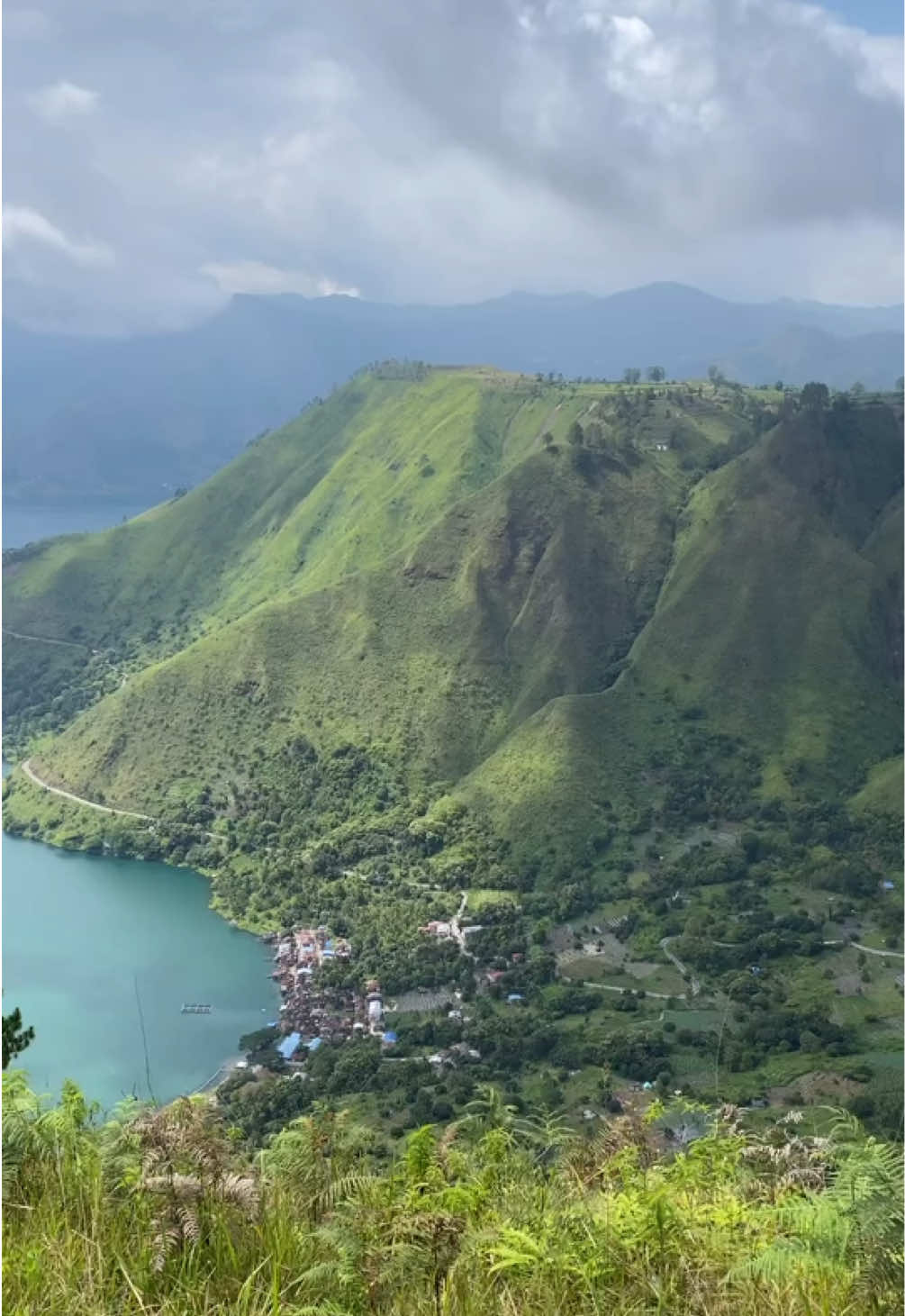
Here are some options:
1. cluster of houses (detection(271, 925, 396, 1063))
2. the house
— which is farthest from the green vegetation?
cluster of houses (detection(271, 925, 396, 1063))

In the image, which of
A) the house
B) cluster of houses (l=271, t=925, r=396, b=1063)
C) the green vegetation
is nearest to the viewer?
the green vegetation

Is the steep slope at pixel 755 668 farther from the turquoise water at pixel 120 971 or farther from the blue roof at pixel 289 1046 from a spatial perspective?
the blue roof at pixel 289 1046

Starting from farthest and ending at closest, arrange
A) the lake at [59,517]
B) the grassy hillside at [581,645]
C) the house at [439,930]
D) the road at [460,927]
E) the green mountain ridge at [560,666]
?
the lake at [59,517] < the grassy hillside at [581,645] < the green mountain ridge at [560,666] < the house at [439,930] < the road at [460,927]

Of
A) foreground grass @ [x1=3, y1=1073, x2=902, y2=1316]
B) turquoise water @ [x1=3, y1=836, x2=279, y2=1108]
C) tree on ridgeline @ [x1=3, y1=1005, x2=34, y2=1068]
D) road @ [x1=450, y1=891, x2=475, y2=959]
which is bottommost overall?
turquoise water @ [x1=3, y1=836, x2=279, y2=1108]

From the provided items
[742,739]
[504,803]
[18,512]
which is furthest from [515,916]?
[18,512]

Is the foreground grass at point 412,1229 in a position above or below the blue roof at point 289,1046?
above

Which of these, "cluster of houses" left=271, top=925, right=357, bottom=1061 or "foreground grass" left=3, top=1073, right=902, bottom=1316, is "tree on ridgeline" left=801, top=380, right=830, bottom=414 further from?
"foreground grass" left=3, top=1073, right=902, bottom=1316

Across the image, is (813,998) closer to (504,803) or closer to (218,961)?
(504,803)

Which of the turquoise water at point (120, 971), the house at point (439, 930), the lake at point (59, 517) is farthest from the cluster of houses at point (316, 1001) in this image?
the lake at point (59, 517)
